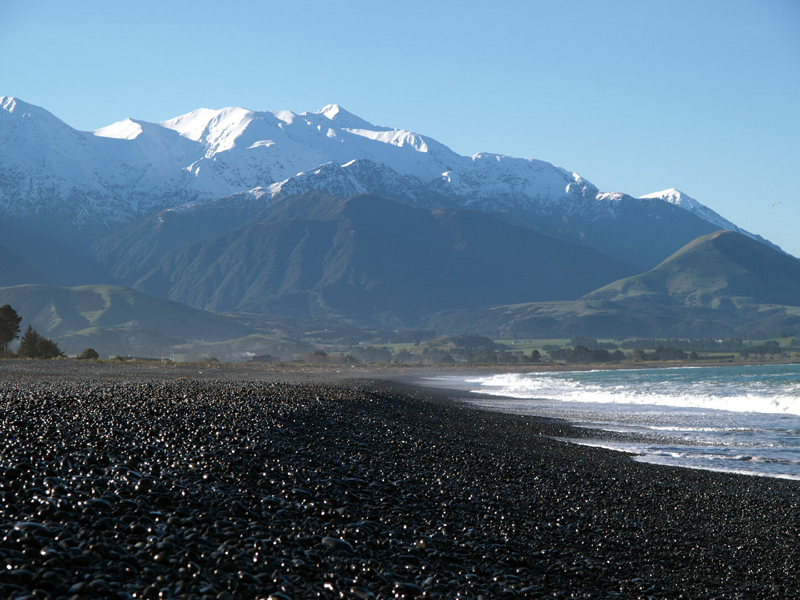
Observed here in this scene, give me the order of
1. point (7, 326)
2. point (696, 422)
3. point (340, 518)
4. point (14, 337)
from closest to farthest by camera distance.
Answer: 1. point (340, 518)
2. point (696, 422)
3. point (7, 326)
4. point (14, 337)

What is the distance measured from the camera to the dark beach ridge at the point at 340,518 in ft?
27.1

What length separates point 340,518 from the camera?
1091 cm

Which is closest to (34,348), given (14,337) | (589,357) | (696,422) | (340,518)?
(14,337)

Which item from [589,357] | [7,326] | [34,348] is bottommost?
[589,357]

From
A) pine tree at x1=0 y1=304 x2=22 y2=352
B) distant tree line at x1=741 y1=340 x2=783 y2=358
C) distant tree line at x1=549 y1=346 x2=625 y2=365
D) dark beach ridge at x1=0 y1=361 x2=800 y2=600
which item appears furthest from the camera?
distant tree line at x1=741 y1=340 x2=783 y2=358

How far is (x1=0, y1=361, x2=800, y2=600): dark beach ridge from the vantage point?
8.26 metres

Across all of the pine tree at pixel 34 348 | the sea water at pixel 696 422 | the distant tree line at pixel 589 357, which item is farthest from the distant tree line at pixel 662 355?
the pine tree at pixel 34 348

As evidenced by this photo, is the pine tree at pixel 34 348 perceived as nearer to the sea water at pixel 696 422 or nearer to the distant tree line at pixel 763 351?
the sea water at pixel 696 422

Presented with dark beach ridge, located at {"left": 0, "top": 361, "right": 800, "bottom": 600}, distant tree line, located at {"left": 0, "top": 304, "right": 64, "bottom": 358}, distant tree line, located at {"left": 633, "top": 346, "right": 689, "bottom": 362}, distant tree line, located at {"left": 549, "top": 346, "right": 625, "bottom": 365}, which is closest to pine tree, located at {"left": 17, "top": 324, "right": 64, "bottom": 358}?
distant tree line, located at {"left": 0, "top": 304, "right": 64, "bottom": 358}

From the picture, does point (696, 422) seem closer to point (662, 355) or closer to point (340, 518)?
point (340, 518)

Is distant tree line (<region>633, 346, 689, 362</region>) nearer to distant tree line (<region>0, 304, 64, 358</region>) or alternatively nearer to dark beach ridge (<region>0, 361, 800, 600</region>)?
distant tree line (<region>0, 304, 64, 358</region>)

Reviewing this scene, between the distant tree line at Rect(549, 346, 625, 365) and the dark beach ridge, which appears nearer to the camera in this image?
the dark beach ridge

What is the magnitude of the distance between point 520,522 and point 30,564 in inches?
327

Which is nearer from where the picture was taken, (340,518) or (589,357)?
(340,518)
